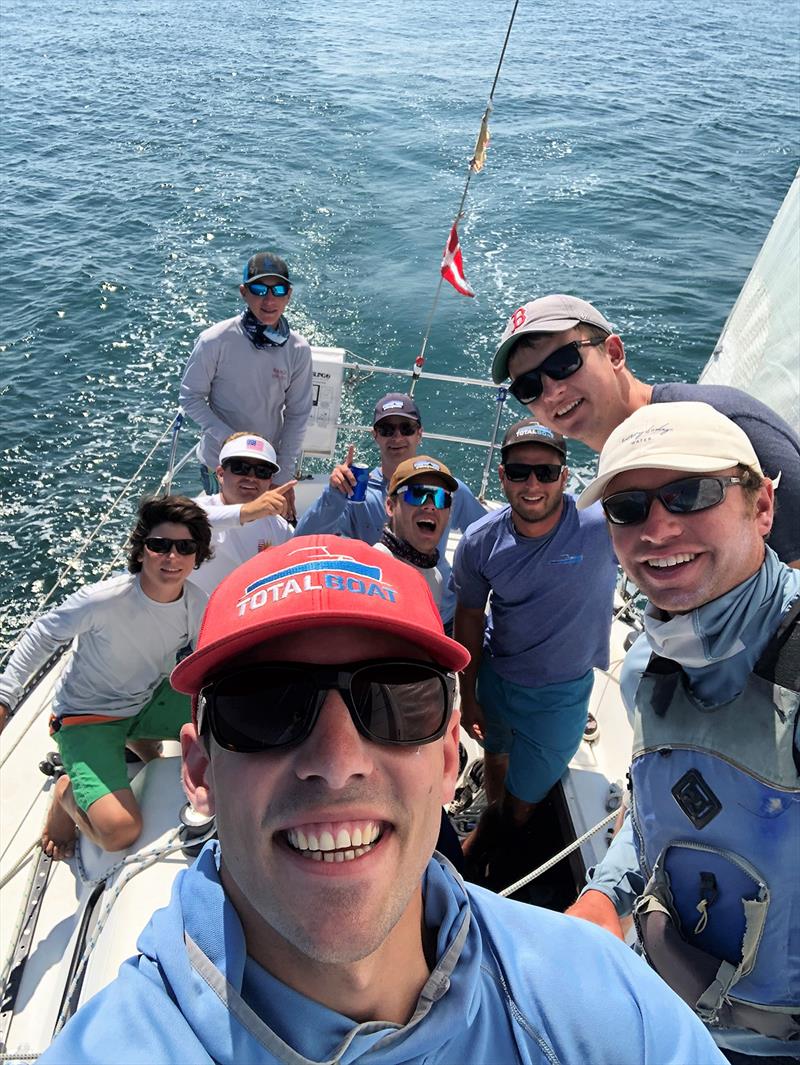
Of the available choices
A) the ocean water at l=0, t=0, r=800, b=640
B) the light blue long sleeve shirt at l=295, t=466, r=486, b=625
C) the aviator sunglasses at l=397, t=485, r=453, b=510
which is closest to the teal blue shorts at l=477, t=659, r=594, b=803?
the light blue long sleeve shirt at l=295, t=466, r=486, b=625

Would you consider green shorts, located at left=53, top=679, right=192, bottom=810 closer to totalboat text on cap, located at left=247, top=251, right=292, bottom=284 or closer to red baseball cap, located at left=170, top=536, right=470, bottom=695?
red baseball cap, located at left=170, top=536, right=470, bottom=695

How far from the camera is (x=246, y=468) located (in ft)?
12.4

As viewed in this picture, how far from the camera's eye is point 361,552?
4.21ft

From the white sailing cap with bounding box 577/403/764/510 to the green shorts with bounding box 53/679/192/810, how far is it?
1.84m

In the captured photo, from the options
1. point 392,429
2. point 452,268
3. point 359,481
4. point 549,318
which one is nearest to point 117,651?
point 359,481

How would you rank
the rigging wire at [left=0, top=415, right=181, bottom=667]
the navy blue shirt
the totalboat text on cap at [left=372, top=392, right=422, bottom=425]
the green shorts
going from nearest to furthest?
the navy blue shirt, the green shorts, the totalboat text on cap at [left=372, top=392, right=422, bottom=425], the rigging wire at [left=0, top=415, right=181, bottom=667]

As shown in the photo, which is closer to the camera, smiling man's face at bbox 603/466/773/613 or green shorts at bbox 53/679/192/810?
smiling man's face at bbox 603/466/773/613

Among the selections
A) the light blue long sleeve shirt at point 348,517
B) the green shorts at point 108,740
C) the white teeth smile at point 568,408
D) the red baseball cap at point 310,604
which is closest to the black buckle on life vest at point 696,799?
the red baseball cap at point 310,604

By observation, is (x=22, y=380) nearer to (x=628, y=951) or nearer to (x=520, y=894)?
(x=520, y=894)

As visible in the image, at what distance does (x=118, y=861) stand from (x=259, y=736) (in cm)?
202

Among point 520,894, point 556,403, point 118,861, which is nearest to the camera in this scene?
point 556,403

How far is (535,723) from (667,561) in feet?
5.39

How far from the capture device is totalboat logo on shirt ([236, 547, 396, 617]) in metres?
1.16

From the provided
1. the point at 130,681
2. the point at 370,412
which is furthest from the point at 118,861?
the point at 370,412
